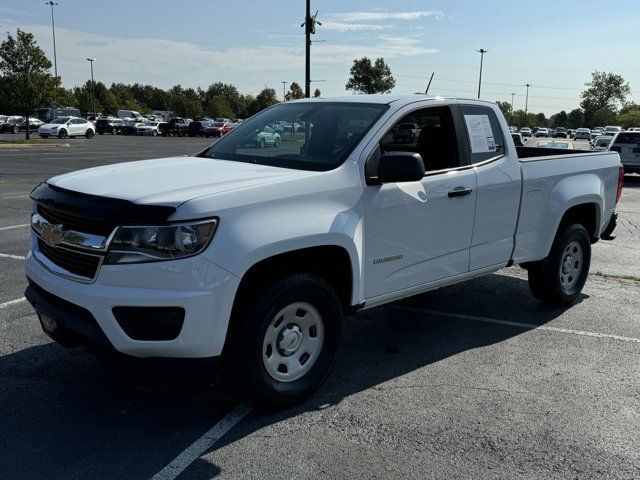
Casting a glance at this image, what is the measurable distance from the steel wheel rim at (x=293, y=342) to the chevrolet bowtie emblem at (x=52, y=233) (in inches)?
50.8

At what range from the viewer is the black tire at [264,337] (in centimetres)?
348

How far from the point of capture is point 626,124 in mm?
110938

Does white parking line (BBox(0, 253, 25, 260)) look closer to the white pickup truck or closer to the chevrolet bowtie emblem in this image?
the white pickup truck

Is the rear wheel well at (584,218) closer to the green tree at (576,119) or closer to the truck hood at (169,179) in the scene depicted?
the truck hood at (169,179)

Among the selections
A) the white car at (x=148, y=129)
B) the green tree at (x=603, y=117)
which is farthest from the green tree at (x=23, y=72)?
the green tree at (x=603, y=117)

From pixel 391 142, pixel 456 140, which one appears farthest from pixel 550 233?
pixel 391 142

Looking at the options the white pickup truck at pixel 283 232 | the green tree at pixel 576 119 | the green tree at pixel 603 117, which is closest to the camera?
the white pickup truck at pixel 283 232

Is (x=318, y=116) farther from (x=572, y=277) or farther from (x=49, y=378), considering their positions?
(x=572, y=277)

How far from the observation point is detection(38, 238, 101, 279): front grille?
3.34 meters

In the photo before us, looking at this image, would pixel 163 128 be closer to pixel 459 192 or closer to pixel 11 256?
pixel 11 256

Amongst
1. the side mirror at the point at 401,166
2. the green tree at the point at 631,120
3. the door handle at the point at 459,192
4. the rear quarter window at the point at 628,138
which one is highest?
the green tree at the point at 631,120

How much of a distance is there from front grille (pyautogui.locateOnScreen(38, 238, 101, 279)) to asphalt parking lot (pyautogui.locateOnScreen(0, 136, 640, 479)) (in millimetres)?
547

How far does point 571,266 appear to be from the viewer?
6180 millimetres

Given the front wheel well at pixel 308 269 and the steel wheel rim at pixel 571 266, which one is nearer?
the front wheel well at pixel 308 269
